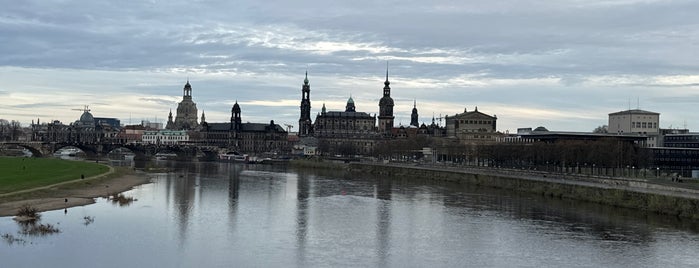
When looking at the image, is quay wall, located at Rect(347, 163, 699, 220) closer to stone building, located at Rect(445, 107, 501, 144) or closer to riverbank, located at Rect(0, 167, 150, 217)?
riverbank, located at Rect(0, 167, 150, 217)

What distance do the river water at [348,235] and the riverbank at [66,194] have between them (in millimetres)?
1977

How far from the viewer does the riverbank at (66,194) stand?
180 feet

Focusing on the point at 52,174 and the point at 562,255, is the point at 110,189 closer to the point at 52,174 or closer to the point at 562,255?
the point at 52,174

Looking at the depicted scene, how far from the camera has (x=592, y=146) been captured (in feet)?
326

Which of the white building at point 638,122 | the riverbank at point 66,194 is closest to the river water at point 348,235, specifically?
the riverbank at point 66,194

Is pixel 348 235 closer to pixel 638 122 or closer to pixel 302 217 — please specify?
pixel 302 217

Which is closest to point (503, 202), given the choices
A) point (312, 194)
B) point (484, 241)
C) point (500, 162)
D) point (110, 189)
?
point (312, 194)

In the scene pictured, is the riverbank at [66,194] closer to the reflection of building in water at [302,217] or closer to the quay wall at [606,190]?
the reflection of building in water at [302,217]

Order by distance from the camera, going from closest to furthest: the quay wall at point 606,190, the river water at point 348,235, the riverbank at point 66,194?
1. the river water at point 348,235
2. the riverbank at point 66,194
3. the quay wall at point 606,190

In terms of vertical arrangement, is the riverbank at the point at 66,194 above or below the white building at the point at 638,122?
below

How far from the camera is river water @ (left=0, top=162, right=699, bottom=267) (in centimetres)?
3706

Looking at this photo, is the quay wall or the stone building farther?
the stone building

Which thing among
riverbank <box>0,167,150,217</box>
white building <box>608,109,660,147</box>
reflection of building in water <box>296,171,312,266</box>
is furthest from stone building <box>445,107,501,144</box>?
riverbank <box>0,167,150,217</box>

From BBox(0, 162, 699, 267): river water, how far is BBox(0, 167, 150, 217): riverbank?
198cm
